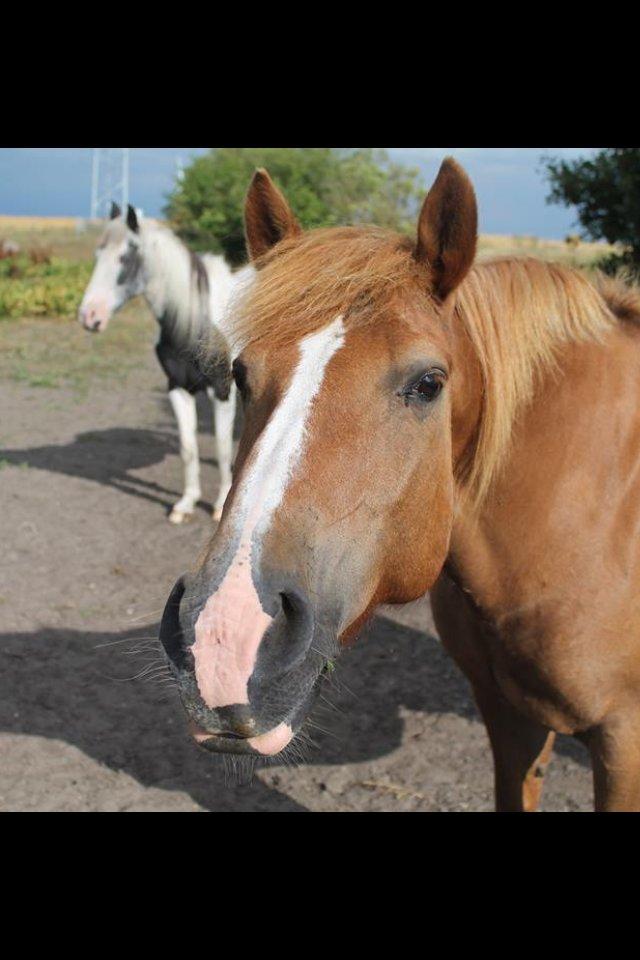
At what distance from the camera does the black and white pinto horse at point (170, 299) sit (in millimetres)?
7562

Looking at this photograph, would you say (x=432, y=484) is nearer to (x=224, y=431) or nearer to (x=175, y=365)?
(x=224, y=431)

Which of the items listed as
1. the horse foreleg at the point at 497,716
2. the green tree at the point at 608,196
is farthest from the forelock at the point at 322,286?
the green tree at the point at 608,196

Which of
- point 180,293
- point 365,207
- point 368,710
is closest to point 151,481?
point 180,293

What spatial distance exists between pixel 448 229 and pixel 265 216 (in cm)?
63

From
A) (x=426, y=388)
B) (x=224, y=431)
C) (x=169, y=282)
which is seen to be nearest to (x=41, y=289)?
(x=169, y=282)

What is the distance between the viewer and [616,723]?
239 cm

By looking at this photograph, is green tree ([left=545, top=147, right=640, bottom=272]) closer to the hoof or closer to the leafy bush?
the hoof

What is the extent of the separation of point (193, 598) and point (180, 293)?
650 cm

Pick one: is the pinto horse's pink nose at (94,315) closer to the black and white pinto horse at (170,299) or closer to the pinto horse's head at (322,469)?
the black and white pinto horse at (170,299)

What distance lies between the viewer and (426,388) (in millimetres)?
1896

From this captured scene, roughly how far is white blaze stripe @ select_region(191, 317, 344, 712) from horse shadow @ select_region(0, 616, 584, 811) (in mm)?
2232

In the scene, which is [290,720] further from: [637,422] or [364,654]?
[364,654]

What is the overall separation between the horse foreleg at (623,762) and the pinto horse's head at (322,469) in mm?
893

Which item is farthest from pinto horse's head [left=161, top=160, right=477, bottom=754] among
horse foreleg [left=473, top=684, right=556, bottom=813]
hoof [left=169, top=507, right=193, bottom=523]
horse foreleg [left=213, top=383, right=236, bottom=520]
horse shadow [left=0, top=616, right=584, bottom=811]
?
horse foreleg [left=213, top=383, right=236, bottom=520]
